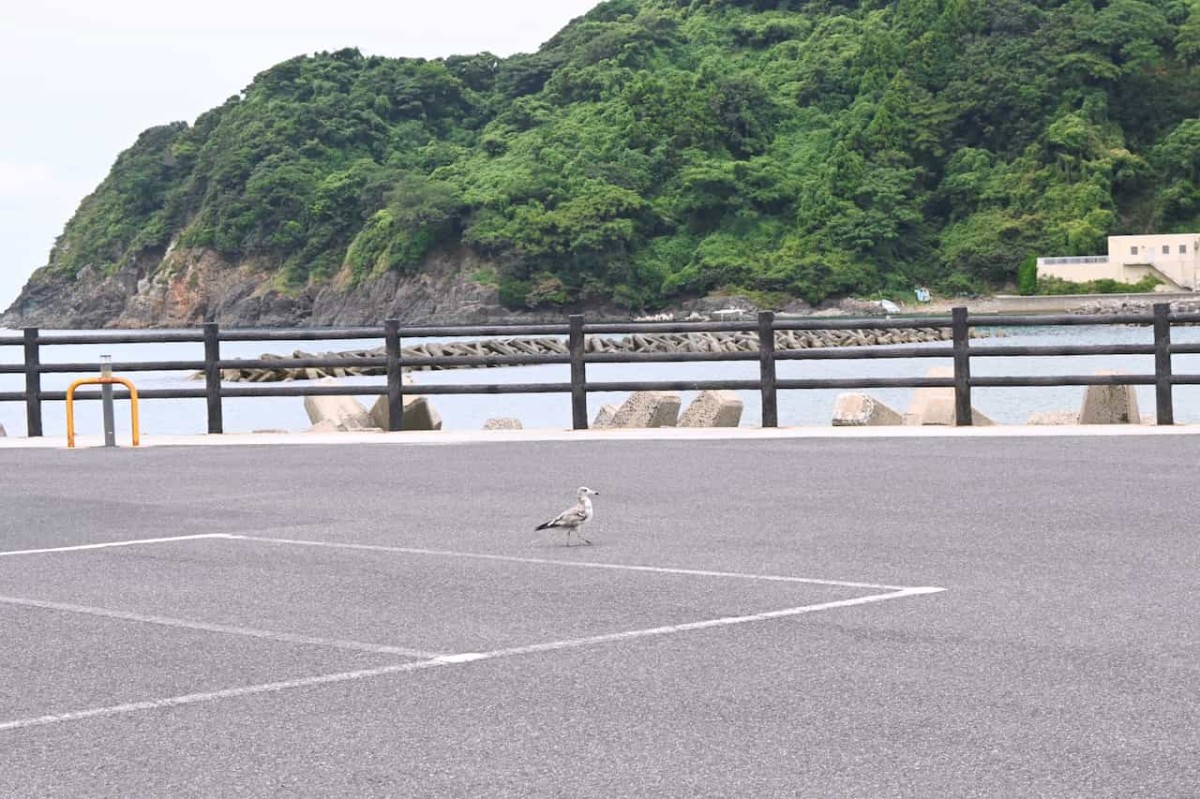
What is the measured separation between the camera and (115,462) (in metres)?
17.9

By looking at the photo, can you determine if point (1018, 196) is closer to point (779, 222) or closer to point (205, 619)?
point (779, 222)

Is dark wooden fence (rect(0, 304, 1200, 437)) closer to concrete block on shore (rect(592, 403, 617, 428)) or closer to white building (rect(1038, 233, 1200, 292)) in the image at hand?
concrete block on shore (rect(592, 403, 617, 428))

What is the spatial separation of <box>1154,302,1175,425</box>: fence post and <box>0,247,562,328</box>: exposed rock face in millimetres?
131300

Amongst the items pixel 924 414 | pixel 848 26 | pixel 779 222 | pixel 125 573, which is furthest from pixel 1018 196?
pixel 125 573

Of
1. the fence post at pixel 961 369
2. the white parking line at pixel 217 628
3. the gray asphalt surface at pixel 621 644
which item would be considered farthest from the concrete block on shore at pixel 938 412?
the white parking line at pixel 217 628

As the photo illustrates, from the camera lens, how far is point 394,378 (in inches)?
832

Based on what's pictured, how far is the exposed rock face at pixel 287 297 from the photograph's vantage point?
15850 cm

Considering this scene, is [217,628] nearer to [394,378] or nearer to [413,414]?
[394,378]

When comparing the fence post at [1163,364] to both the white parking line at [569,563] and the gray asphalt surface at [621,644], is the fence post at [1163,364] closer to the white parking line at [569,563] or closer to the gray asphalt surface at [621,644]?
the gray asphalt surface at [621,644]

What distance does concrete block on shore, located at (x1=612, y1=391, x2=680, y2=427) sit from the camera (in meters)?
23.0

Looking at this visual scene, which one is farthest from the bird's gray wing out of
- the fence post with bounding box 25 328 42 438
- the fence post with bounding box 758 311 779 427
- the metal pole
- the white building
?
the white building

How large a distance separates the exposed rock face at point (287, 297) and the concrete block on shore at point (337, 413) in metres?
126

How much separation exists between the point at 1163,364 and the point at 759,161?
13529 centimetres

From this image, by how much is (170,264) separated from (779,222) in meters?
71.8
